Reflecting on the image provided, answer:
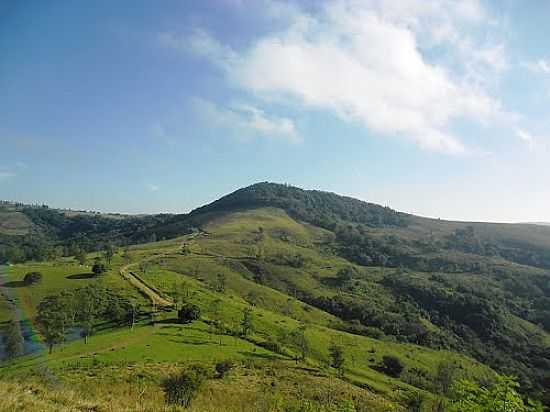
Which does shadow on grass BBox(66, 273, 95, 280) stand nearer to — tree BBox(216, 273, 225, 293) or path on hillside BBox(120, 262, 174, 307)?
path on hillside BBox(120, 262, 174, 307)

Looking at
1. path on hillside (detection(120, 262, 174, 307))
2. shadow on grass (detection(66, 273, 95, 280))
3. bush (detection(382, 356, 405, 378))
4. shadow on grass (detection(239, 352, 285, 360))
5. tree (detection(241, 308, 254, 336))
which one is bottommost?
bush (detection(382, 356, 405, 378))

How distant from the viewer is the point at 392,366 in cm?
10525

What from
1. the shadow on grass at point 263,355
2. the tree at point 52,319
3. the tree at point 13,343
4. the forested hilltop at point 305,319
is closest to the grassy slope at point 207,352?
the shadow on grass at point 263,355

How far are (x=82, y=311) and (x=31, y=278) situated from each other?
27.7m

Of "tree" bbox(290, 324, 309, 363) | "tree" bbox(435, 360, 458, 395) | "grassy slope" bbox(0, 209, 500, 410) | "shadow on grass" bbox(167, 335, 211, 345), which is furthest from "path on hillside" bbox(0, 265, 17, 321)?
"tree" bbox(435, 360, 458, 395)

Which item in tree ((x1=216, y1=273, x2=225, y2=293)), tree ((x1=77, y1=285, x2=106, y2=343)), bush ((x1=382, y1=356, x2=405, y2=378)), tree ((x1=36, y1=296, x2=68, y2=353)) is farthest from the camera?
tree ((x1=216, y1=273, x2=225, y2=293))

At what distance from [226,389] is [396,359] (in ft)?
226

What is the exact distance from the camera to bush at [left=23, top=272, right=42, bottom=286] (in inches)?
4277

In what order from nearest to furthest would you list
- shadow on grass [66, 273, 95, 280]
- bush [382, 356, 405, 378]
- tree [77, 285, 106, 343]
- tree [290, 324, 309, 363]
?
tree [77, 285, 106, 343]
tree [290, 324, 309, 363]
bush [382, 356, 405, 378]
shadow on grass [66, 273, 95, 280]

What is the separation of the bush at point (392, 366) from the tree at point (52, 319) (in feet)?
234

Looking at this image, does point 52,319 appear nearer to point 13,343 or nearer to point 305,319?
point 13,343

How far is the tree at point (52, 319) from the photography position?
75.9 metres

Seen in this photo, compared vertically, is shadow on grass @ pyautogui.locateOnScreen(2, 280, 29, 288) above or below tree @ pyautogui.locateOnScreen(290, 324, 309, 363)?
above

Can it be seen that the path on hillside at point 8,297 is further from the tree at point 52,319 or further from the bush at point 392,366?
the bush at point 392,366
